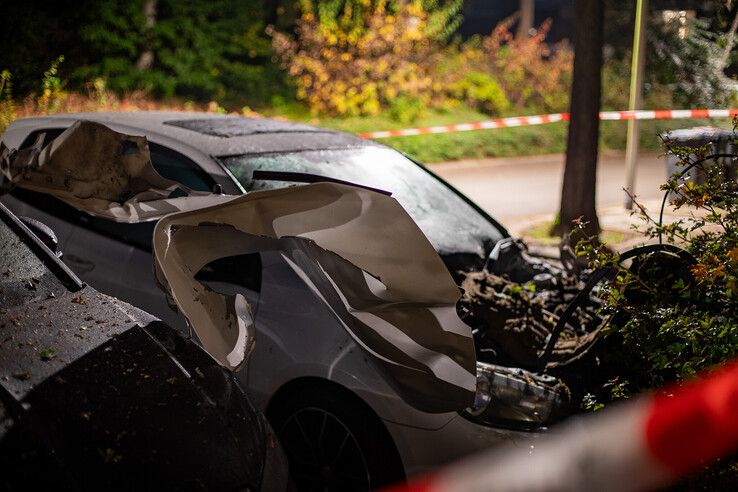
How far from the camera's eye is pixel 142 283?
3.89m

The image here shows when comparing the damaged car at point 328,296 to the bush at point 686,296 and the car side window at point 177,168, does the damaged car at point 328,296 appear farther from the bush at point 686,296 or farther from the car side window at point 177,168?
the bush at point 686,296

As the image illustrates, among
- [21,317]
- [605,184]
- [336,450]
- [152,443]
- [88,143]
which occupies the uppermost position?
[88,143]

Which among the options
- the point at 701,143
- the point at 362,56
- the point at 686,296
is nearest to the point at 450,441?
the point at 686,296

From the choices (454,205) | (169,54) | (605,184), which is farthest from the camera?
(169,54)

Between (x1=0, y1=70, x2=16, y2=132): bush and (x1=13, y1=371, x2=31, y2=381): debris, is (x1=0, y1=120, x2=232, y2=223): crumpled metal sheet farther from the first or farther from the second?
(x1=0, y1=70, x2=16, y2=132): bush

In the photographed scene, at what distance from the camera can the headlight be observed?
3.18m

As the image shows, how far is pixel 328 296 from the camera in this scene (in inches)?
126

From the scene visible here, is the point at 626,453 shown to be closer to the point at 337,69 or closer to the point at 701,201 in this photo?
the point at 701,201

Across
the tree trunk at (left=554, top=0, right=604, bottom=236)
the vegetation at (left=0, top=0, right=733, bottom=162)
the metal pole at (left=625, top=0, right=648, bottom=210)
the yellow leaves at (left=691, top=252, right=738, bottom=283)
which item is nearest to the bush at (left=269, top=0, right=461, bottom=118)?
the vegetation at (left=0, top=0, right=733, bottom=162)

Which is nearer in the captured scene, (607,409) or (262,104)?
(607,409)

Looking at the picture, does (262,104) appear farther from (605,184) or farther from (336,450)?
(336,450)

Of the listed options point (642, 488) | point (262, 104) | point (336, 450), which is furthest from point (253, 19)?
point (642, 488)

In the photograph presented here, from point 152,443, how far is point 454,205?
2677mm

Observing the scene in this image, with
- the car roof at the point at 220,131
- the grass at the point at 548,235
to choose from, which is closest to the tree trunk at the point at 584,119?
the grass at the point at 548,235
